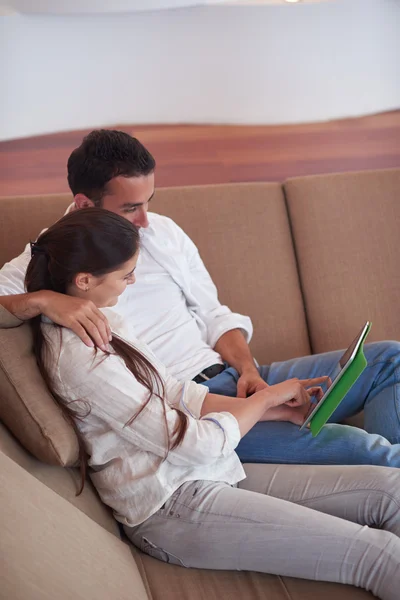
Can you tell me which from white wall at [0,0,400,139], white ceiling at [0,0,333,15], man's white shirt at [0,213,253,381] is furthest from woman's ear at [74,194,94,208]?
white ceiling at [0,0,333,15]

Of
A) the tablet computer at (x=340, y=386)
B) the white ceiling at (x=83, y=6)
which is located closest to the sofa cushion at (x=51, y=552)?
the tablet computer at (x=340, y=386)

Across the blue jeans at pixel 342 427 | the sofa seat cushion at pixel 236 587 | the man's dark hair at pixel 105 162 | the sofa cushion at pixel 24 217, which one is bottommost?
the sofa seat cushion at pixel 236 587

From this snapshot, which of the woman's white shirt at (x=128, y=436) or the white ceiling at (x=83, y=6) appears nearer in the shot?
the woman's white shirt at (x=128, y=436)

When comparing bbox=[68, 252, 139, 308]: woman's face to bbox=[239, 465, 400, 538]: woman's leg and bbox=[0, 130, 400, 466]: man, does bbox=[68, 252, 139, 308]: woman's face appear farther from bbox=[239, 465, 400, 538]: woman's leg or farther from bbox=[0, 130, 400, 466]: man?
bbox=[239, 465, 400, 538]: woman's leg

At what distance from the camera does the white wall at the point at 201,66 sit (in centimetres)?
324

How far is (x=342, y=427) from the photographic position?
165 centimetres

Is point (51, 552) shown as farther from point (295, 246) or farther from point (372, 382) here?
point (295, 246)

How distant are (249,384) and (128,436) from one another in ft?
1.66

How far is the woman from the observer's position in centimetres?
131

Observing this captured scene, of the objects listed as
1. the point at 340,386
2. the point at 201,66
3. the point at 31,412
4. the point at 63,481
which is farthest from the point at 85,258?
the point at 201,66

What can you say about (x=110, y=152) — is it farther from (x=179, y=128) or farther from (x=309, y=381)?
(x=179, y=128)

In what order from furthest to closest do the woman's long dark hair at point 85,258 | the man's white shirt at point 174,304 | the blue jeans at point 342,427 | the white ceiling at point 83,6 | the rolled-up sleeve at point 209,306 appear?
the white ceiling at point 83,6
the rolled-up sleeve at point 209,306
the man's white shirt at point 174,304
the blue jeans at point 342,427
the woman's long dark hair at point 85,258

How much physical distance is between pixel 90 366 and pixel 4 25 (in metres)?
2.33

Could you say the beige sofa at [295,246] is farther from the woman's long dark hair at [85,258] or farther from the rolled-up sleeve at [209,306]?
the woman's long dark hair at [85,258]
